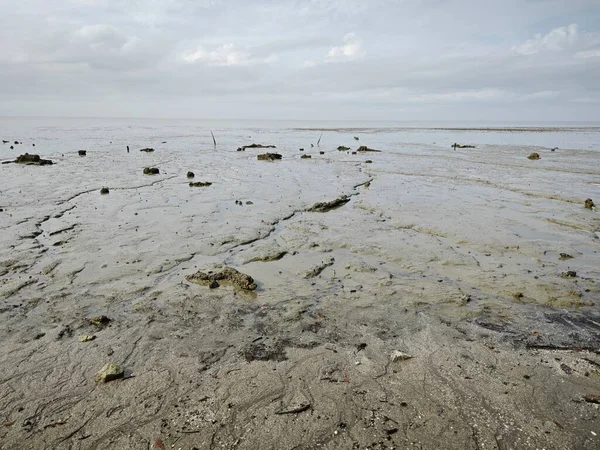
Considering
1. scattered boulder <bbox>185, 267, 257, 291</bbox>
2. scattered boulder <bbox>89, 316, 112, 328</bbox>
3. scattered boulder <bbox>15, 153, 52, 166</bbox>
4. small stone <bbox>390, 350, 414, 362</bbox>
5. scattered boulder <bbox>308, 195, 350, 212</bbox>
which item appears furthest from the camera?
scattered boulder <bbox>15, 153, 52, 166</bbox>

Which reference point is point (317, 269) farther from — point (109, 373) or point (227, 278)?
point (109, 373)

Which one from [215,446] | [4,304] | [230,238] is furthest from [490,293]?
[4,304]

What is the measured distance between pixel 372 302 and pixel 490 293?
2.56m

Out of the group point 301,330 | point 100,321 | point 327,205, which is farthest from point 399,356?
point 327,205

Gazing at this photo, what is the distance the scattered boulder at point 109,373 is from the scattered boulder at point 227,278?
9.87 feet

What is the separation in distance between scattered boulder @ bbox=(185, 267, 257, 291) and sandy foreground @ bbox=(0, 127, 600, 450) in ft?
0.60

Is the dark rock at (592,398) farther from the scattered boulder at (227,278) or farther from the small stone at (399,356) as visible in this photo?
the scattered boulder at (227,278)

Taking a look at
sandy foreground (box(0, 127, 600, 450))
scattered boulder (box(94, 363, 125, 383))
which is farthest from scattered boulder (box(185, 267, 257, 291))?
scattered boulder (box(94, 363, 125, 383))

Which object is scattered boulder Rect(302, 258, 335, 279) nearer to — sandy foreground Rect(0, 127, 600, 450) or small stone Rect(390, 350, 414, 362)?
sandy foreground Rect(0, 127, 600, 450)

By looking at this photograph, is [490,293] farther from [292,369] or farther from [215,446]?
[215,446]

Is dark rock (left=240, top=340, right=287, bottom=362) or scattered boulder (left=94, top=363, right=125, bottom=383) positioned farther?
dark rock (left=240, top=340, right=287, bottom=362)

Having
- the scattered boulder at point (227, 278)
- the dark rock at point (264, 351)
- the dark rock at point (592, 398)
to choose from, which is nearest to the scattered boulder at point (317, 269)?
the scattered boulder at point (227, 278)

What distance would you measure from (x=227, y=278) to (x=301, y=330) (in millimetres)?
2497

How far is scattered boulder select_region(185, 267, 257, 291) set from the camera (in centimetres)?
782
